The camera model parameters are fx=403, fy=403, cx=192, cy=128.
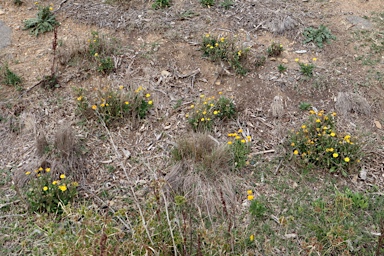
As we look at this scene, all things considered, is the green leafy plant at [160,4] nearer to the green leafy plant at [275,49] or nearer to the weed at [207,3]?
the weed at [207,3]

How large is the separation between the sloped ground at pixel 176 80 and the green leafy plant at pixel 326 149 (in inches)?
7.3

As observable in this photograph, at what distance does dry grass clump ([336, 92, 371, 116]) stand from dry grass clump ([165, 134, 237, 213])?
64.0 inches

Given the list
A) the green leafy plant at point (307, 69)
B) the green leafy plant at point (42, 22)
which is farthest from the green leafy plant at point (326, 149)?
the green leafy plant at point (42, 22)

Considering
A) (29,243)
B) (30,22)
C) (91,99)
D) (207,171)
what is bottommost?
(29,243)

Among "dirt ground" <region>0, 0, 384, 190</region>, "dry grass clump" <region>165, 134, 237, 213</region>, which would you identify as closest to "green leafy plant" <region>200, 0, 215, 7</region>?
"dirt ground" <region>0, 0, 384, 190</region>

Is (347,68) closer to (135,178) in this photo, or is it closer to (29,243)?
(135,178)

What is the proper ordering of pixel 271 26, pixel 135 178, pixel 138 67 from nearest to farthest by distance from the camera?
pixel 135 178
pixel 138 67
pixel 271 26

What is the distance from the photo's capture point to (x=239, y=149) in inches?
164

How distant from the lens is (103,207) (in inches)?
153

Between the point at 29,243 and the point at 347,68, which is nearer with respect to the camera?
the point at 29,243

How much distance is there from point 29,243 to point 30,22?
3.53 m

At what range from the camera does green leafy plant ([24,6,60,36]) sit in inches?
228

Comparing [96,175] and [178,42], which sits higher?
[178,42]

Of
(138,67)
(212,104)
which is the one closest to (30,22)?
(138,67)
